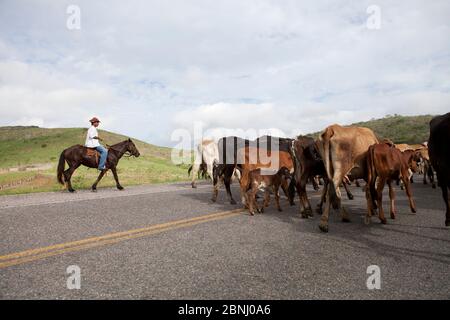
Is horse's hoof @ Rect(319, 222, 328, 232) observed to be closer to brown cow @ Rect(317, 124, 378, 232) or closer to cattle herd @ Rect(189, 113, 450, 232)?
cattle herd @ Rect(189, 113, 450, 232)

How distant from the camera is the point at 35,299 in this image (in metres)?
3.01

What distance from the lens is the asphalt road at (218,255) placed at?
322 centimetres

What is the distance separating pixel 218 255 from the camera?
433cm

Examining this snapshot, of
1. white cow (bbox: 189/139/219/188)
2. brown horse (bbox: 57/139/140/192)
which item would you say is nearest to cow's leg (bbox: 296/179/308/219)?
white cow (bbox: 189/139/219/188)

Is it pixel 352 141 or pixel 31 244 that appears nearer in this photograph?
pixel 31 244

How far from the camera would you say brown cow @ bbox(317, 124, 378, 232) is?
21.5 feet

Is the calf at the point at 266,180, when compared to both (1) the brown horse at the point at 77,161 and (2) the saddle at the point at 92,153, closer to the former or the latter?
(1) the brown horse at the point at 77,161

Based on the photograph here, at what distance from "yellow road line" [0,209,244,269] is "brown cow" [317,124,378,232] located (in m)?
2.57

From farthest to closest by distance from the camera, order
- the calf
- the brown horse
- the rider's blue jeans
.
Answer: the rider's blue jeans → the brown horse → the calf

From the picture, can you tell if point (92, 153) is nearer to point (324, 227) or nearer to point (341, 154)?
point (341, 154)

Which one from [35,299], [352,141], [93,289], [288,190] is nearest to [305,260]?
[93,289]

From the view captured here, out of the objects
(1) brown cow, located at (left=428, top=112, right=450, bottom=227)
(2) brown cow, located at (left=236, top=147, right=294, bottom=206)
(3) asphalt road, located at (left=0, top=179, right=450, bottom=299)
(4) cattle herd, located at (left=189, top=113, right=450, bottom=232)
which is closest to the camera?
(3) asphalt road, located at (left=0, top=179, right=450, bottom=299)

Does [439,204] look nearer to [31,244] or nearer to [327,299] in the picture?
[327,299]

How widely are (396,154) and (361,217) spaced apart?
1.50 metres
